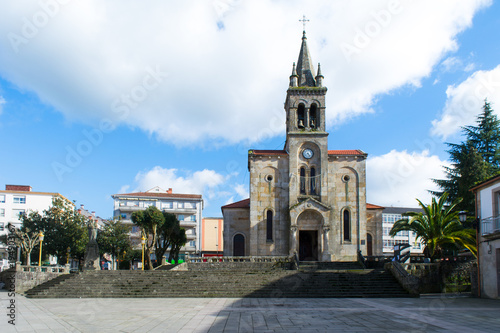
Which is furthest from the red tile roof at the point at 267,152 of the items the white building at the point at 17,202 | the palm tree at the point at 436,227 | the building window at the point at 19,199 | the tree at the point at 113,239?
the building window at the point at 19,199

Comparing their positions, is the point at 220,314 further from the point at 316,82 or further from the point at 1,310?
the point at 316,82

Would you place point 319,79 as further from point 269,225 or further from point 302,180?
point 269,225

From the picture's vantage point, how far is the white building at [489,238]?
21.2 meters

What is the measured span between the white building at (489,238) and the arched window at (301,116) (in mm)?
20412

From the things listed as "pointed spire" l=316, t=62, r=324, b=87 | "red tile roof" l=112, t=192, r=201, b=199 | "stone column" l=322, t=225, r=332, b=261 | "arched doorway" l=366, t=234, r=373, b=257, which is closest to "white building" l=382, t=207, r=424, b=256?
"red tile roof" l=112, t=192, r=201, b=199

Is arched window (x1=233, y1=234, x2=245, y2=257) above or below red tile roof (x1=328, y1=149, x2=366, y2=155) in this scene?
below

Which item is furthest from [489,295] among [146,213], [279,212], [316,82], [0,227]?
[0,227]

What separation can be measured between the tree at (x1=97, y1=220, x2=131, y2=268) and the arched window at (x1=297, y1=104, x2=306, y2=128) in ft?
83.9

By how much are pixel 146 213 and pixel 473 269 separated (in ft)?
100.0

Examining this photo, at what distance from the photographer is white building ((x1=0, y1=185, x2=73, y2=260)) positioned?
66.6 meters

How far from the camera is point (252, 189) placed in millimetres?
40219

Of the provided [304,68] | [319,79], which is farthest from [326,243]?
[304,68]

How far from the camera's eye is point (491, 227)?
856 inches

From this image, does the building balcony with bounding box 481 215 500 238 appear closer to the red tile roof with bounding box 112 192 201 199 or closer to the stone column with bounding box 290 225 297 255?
the stone column with bounding box 290 225 297 255
